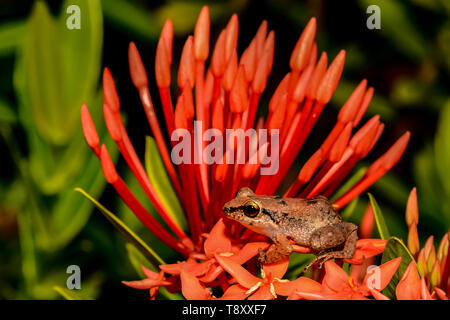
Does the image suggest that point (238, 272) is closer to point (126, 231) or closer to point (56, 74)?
point (126, 231)

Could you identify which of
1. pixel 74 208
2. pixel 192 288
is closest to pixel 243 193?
pixel 192 288

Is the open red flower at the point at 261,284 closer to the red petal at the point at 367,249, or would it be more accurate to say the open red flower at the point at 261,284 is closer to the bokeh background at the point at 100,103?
the red petal at the point at 367,249

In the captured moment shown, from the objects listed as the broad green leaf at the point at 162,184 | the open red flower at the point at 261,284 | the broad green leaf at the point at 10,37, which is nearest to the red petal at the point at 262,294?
the open red flower at the point at 261,284

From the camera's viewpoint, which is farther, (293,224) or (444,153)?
(444,153)

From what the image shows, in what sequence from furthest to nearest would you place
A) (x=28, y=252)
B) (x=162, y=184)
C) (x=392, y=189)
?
(x=392, y=189) < (x=28, y=252) < (x=162, y=184)

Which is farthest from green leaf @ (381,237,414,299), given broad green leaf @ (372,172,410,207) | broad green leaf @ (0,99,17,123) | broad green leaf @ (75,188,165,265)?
A: broad green leaf @ (0,99,17,123)

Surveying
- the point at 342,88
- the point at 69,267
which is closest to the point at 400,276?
the point at 69,267

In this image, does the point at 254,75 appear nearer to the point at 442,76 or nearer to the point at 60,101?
the point at 60,101
